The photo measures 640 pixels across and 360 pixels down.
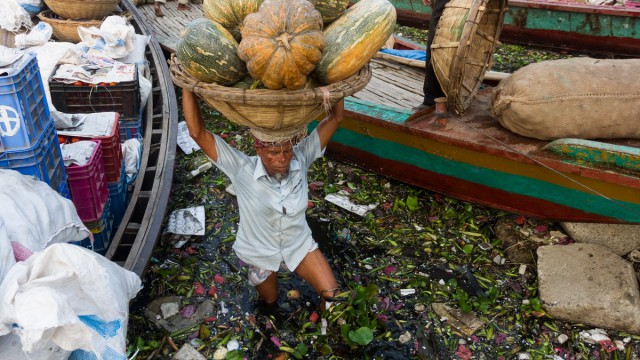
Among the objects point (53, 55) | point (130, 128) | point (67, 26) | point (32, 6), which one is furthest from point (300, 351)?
point (32, 6)

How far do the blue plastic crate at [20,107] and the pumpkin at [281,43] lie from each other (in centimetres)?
123

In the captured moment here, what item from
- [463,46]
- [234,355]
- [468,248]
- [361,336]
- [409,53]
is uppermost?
[463,46]

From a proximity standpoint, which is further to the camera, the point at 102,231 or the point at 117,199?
the point at 117,199

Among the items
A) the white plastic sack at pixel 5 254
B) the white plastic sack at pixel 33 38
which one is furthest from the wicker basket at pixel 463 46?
the white plastic sack at pixel 33 38

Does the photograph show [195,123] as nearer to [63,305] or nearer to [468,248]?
[63,305]

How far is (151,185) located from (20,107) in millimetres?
1763

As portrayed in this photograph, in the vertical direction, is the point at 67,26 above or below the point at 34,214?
below

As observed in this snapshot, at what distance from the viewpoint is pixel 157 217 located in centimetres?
383

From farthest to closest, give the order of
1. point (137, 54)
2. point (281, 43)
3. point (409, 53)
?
point (409, 53) → point (137, 54) → point (281, 43)

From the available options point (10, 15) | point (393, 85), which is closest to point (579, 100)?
point (393, 85)

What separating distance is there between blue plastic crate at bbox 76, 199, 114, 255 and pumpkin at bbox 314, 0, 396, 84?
1.97m

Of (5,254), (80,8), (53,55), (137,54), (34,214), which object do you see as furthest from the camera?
(80,8)

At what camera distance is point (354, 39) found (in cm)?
263

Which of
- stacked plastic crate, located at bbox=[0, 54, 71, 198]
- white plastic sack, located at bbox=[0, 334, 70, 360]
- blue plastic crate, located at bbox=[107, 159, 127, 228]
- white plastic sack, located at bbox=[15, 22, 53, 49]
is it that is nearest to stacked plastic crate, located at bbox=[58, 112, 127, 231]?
blue plastic crate, located at bbox=[107, 159, 127, 228]
